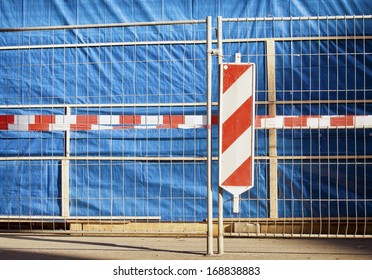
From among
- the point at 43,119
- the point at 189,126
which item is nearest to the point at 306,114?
the point at 189,126

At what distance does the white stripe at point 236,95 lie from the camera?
7.93 meters

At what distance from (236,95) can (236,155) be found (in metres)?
→ 0.59

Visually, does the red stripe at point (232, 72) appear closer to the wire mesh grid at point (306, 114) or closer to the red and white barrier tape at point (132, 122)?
the red and white barrier tape at point (132, 122)

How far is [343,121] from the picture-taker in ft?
29.7

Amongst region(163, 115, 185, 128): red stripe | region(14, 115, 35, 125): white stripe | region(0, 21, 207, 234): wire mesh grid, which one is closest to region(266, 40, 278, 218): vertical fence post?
region(0, 21, 207, 234): wire mesh grid

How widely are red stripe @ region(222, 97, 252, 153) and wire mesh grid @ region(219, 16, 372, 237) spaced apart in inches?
75.9

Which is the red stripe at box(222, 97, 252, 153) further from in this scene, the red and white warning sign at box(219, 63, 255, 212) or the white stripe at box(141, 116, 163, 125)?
the white stripe at box(141, 116, 163, 125)

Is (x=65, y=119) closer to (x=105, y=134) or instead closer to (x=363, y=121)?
(x=105, y=134)

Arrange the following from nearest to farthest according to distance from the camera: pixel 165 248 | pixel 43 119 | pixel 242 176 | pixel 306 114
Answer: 1. pixel 242 176
2. pixel 165 248
3. pixel 43 119
4. pixel 306 114

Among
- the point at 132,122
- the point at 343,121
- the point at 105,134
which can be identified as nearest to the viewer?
the point at 343,121

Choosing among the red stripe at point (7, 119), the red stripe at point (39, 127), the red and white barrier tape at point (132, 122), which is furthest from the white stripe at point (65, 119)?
the red stripe at point (7, 119)

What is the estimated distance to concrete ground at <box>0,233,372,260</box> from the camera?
8180 mm

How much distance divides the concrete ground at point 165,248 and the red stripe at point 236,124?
1.18 metres
